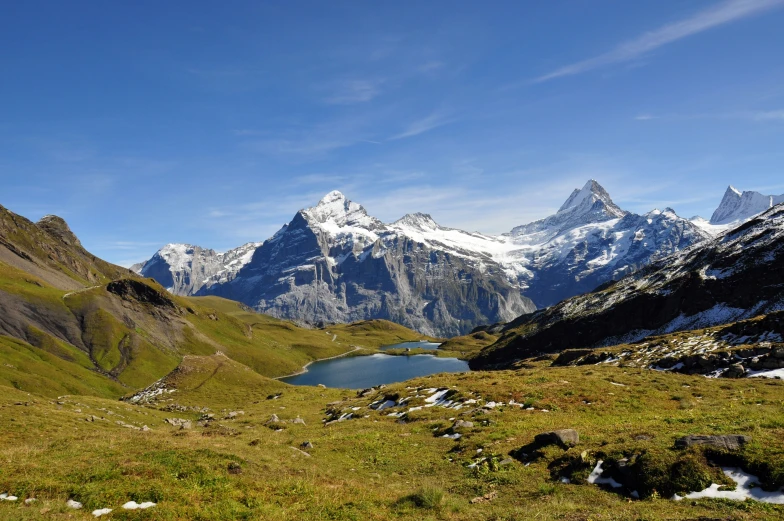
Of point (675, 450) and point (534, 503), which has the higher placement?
point (675, 450)

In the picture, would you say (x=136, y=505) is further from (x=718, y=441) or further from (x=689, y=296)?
(x=689, y=296)

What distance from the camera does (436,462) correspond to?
79.8 ft

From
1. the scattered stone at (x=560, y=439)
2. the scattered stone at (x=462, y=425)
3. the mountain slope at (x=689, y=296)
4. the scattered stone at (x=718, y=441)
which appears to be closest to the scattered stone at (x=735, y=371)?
the scattered stone at (x=560, y=439)

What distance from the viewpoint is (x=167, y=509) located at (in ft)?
51.2

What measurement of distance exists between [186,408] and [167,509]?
62597 mm

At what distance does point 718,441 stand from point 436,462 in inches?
527

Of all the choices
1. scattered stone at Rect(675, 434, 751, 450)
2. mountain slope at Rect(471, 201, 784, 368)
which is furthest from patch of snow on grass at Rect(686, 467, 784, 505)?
mountain slope at Rect(471, 201, 784, 368)

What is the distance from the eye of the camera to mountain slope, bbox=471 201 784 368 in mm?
104250

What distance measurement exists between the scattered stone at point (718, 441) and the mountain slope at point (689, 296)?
98.5 meters

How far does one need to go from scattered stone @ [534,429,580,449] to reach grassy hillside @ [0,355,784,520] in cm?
54

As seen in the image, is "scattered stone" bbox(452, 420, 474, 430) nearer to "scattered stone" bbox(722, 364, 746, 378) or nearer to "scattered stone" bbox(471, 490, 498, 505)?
"scattered stone" bbox(471, 490, 498, 505)

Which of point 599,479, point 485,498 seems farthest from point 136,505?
point 599,479

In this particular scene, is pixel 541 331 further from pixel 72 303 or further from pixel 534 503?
pixel 72 303

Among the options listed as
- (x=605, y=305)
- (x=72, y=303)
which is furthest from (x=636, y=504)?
(x=72, y=303)
